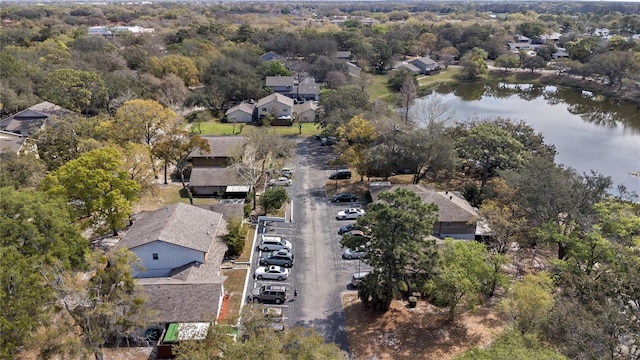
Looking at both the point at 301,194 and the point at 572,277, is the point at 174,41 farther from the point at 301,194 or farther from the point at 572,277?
the point at 572,277

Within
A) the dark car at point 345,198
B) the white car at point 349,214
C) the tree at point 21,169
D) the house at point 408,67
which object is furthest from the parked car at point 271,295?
the house at point 408,67

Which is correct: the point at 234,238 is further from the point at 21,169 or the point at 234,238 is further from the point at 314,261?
the point at 21,169

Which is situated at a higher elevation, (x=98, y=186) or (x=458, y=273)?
(x=98, y=186)

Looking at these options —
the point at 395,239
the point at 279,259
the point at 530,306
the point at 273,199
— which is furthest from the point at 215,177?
the point at 530,306

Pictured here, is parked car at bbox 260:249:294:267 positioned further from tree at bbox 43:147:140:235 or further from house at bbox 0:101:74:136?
house at bbox 0:101:74:136

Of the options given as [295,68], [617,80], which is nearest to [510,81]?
[617,80]

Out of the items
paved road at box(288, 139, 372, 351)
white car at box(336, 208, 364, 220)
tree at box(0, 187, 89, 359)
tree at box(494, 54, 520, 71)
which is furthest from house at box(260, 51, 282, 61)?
tree at box(0, 187, 89, 359)
